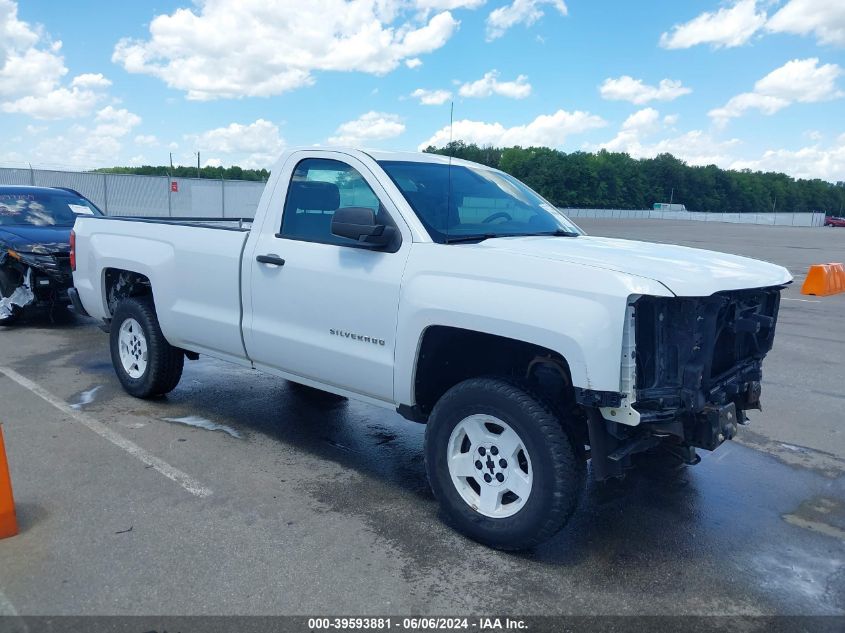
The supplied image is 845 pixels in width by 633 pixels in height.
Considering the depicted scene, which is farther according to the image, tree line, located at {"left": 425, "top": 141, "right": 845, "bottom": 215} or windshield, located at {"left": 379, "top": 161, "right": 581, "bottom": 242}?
tree line, located at {"left": 425, "top": 141, "right": 845, "bottom": 215}

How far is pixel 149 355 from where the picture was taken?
6.15 m

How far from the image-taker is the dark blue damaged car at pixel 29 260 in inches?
370

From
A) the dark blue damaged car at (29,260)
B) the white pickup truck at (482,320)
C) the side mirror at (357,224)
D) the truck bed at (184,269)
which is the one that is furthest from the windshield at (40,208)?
the side mirror at (357,224)

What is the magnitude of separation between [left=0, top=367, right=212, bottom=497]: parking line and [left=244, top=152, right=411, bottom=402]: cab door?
3.03 ft

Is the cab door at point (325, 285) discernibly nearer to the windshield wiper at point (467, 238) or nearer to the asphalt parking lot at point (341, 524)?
the windshield wiper at point (467, 238)

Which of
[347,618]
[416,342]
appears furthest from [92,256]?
[347,618]

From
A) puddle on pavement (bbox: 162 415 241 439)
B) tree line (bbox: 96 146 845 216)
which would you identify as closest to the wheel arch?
puddle on pavement (bbox: 162 415 241 439)

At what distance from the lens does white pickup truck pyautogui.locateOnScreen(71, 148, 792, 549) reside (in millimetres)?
3520

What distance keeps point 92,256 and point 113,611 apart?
4.16 meters

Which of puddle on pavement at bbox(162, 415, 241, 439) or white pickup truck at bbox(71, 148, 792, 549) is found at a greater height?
white pickup truck at bbox(71, 148, 792, 549)

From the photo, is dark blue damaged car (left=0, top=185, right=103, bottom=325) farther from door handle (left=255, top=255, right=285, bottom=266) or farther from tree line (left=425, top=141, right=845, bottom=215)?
tree line (left=425, top=141, right=845, bottom=215)

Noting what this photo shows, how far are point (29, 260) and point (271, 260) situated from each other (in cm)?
588

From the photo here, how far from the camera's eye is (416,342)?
412 centimetres

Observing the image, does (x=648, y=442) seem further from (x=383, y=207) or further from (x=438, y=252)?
(x=383, y=207)
